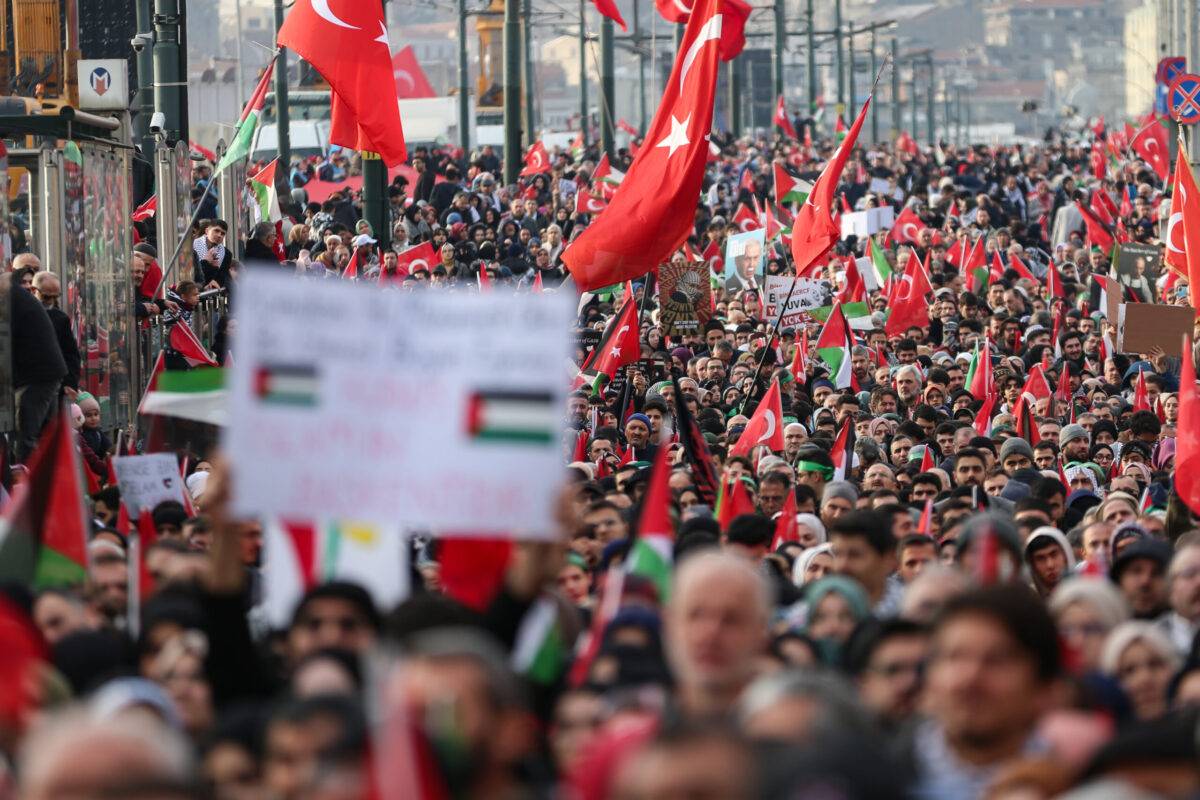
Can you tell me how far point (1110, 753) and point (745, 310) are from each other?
55.2ft

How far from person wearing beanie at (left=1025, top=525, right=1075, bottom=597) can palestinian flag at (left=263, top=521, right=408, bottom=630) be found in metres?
2.89

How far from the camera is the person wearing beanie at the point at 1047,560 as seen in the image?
27.5 ft

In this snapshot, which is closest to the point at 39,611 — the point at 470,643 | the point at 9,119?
the point at 470,643

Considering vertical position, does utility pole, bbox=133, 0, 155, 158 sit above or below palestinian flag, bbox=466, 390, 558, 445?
above

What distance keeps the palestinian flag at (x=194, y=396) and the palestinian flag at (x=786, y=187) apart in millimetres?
17057

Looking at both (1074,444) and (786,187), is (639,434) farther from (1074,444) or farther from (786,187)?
(786,187)

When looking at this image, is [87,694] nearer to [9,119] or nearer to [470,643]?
[470,643]

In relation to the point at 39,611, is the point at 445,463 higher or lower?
higher

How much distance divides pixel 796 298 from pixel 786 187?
8.16 m

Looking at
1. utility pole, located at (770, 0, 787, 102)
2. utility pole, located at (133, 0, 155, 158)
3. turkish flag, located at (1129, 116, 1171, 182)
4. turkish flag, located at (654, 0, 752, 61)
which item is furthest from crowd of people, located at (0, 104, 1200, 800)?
utility pole, located at (770, 0, 787, 102)

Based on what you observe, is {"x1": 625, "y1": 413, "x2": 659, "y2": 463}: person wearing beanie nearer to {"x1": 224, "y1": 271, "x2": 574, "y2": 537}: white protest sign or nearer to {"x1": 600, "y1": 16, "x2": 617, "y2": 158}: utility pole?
{"x1": 224, "y1": 271, "x2": 574, "y2": 537}: white protest sign

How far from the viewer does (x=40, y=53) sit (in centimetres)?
1794

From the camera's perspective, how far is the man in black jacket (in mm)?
12289

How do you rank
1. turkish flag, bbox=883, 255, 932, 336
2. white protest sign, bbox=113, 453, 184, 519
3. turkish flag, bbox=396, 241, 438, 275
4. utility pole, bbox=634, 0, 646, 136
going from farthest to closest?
utility pole, bbox=634, 0, 646, 136 < turkish flag, bbox=396, 241, 438, 275 < turkish flag, bbox=883, 255, 932, 336 < white protest sign, bbox=113, 453, 184, 519
